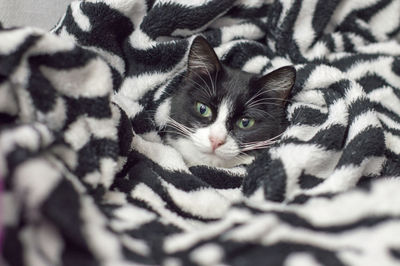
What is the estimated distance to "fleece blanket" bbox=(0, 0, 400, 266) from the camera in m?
0.60

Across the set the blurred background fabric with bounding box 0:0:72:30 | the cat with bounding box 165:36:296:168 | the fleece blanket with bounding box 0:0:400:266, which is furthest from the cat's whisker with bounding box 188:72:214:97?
the blurred background fabric with bounding box 0:0:72:30

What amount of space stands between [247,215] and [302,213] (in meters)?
0.09

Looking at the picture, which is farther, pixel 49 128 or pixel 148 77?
pixel 148 77

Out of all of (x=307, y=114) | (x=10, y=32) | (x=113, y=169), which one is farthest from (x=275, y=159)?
(x=10, y=32)

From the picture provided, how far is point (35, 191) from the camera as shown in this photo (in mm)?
587

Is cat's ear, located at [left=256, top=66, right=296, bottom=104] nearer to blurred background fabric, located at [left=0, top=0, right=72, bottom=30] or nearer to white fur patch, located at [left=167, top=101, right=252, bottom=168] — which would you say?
white fur patch, located at [left=167, top=101, right=252, bottom=168]

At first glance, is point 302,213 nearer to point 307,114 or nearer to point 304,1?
point 307,114

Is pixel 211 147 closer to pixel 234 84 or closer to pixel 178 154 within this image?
pixel 178 154

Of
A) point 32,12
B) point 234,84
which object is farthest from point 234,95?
point 32,12

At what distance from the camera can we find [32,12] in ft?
4.03

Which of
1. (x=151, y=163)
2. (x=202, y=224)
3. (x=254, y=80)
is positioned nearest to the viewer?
(x=202, y=224)

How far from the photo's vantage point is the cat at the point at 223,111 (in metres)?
1.06

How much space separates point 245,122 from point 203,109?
12 centimetres

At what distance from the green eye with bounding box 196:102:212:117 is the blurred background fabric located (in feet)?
1.86
